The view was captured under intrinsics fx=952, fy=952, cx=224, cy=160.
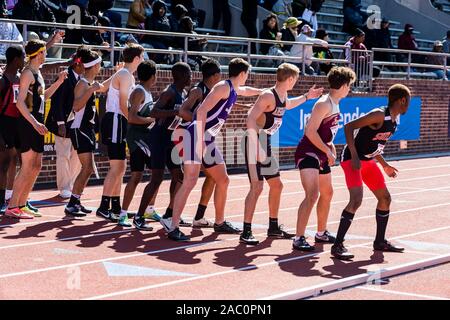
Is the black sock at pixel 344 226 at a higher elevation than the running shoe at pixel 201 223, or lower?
higher

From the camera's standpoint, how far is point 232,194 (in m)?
15.4

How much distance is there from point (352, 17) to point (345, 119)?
7.28 m

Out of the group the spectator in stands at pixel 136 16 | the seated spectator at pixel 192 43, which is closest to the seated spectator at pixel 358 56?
the seated spectator at pixel 192 43

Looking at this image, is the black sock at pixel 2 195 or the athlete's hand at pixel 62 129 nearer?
the black sock at pixel 2 195

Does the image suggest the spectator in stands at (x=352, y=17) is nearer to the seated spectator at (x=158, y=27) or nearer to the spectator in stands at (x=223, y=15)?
the spectator in stands at (x=223, y=15)

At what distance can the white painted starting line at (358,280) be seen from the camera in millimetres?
7749

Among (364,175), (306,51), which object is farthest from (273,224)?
(306,51)

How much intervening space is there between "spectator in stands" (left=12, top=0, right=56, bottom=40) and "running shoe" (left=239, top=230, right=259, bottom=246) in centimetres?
777

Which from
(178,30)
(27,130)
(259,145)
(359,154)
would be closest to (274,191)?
(259,145)

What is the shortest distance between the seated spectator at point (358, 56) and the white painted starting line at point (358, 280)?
545 inches

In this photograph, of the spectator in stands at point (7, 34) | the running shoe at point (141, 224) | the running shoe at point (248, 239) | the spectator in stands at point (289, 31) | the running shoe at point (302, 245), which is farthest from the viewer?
the spectator in stands at point (289, 31)

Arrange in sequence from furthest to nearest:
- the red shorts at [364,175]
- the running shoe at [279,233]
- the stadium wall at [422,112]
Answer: the stadium wall at [422,112] → the running shoe at [279,233] → the red shorts at [364,175]
